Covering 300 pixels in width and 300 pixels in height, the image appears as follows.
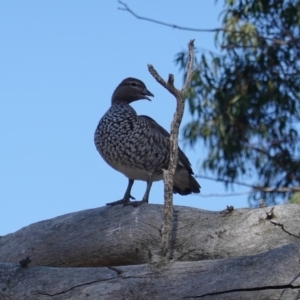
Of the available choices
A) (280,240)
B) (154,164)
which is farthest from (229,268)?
(154,164)

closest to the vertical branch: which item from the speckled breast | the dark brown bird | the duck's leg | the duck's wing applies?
the duck's leg

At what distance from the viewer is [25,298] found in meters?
4.71

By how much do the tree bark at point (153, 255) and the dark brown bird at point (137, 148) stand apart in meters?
1.42

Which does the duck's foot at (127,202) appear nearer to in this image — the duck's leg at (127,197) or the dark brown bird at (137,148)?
the duck's leg at (127,197)

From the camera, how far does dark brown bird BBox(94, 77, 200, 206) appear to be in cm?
695

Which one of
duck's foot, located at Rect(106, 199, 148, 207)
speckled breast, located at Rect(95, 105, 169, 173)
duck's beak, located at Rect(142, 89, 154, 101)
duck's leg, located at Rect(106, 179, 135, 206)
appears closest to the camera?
duck's foot, located at Rect(106, 199, 148, 207)

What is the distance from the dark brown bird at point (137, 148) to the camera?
6.95m

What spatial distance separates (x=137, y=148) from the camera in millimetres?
7023

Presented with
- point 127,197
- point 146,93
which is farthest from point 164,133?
point 127,197

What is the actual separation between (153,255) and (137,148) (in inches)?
94.1

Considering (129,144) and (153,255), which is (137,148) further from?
(153,255)

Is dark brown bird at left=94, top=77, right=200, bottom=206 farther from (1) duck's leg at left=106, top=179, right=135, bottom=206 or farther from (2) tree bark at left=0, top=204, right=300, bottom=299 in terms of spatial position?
(2) tree bark at left=0, top=204, right=300, bottom=299

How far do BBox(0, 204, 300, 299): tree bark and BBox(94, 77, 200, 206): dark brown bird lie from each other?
4.66 feet

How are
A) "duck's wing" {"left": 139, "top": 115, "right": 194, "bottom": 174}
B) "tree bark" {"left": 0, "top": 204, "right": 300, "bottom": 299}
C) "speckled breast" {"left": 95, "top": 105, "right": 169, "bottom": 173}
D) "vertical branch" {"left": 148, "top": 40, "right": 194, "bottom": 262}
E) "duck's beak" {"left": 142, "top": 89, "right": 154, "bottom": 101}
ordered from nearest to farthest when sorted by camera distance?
"tree bark" {"left": 0, "top": 204, "right": 300, "bottom": 299} → "vertical branch" {"left": 148, "top": 40, "right": 194, "bottom": 262} → "speckled breast" {"left": 95, "top": 105, "right": 169, "bottom": 173} → "duck's wing" {"left": 139, "top": 115, "right": 194, "bottom": 174} → "duck's beak" {"left": 142, "top": 89, "right": 154, "bottom": 101}
